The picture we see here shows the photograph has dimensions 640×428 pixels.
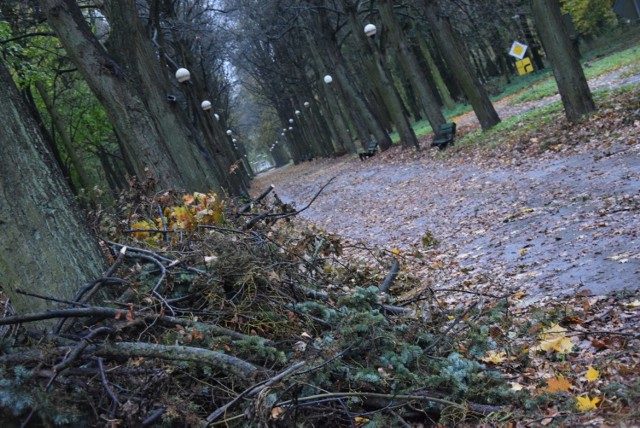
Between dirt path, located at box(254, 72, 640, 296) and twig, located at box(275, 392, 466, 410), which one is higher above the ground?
twig, located at box(275, 392, 466, 410)

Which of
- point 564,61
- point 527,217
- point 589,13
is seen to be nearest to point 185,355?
point 527,217

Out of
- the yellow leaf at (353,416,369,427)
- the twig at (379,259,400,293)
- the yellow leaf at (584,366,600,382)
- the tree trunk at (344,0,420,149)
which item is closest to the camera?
the yellow leaf at (353,416,369,427)

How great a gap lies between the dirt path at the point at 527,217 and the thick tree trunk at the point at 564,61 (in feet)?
5.67

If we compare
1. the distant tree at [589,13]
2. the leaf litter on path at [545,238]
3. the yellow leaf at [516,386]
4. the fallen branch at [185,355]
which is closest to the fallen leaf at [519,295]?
the leaf litter on path at [545,238]

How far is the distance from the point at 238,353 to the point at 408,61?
21054 millimetres

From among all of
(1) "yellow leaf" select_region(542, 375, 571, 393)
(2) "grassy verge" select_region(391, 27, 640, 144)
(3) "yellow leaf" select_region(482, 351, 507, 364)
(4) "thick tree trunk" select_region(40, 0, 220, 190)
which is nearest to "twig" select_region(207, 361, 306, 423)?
(1) "yellow leaf" select_region(542, 375, 571, 393)

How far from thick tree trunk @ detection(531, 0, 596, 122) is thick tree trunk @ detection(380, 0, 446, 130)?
29.5 feet

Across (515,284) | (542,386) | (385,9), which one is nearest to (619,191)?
(515,284)

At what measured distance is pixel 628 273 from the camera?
5.49m

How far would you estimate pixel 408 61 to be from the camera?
77.3 ft

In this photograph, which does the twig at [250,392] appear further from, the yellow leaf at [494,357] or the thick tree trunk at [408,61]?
the thick tree trunk at [408,61]

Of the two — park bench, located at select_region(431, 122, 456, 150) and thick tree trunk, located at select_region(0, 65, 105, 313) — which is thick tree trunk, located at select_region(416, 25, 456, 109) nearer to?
park bench, located at select_region(431, 122, 456, 150)

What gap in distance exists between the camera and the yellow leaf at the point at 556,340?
4.23 meters

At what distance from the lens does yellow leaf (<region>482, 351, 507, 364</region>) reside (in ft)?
14.2
